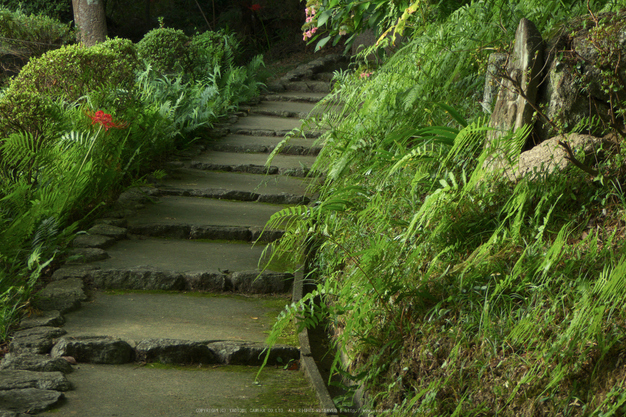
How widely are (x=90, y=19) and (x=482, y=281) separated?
9091 mm

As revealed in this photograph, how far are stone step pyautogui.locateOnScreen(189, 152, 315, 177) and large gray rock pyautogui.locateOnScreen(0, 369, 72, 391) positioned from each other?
11.1 ft

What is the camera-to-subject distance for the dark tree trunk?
378 inches

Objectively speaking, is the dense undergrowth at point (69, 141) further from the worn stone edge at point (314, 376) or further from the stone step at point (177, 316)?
the worn stone edge at point (314, 376)

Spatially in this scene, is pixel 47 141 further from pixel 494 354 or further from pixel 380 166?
pixel 494 354

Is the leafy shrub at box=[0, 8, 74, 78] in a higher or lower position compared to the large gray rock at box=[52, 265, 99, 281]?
higher

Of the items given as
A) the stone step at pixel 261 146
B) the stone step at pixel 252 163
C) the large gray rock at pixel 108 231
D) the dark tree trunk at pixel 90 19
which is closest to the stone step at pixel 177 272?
the large gray rock at pixel 108 231

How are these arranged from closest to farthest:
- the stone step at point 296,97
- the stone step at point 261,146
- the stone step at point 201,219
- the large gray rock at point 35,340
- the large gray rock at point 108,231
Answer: the large gray rock at point 35,340 → the large gray rock at point 108,231 → the stone step at point 201,219 → the stone step at point 261,146 → the stone step at point 296,97

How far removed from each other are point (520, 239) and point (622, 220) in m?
0.41

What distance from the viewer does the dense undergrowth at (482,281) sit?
195 cm

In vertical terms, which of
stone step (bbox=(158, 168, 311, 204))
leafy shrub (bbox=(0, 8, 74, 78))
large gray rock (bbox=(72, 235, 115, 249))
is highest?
leafy shrub (bbox=(0, 8, 74, 78))

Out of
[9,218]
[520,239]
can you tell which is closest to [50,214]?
[9,218]

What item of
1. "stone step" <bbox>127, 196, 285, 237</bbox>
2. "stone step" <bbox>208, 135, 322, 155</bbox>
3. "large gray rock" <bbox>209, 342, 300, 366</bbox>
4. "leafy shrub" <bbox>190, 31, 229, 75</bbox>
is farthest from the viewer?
"leafy shrub" <bbox>190, 31, 229, 75</bbox>

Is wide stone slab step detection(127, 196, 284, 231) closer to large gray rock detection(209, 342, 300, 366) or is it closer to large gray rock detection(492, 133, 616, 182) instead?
large gray rock detection(209, 342, 300, 366)

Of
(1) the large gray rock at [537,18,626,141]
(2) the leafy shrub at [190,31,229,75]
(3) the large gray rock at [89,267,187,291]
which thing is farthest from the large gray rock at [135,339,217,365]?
(2) the leafy shrub at [190,31,229,75]
